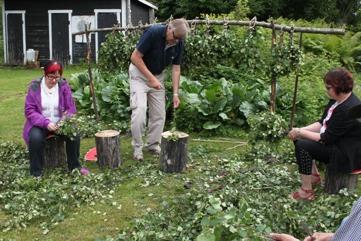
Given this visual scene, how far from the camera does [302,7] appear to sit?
3027 cm

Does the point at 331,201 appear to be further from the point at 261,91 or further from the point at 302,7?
the point at 302,7

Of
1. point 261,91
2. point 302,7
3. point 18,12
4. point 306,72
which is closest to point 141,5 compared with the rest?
point 18,12

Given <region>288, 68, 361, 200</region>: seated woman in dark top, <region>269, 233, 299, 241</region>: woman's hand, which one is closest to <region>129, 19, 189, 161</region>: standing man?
<region>288, 68, 361, 200</region>: seated woman in dark top

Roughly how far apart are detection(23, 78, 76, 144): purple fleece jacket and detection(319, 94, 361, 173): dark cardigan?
2.90 meters

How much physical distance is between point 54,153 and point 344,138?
3285mm

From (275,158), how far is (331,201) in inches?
74.5

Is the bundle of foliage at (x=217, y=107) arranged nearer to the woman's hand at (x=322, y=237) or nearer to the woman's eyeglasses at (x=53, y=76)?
the woman's eyeglasses at (x=53, y=76)

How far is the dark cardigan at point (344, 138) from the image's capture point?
15.5 feet

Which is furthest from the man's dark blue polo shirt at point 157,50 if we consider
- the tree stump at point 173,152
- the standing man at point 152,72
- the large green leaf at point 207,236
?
the large green leaf at point 207,236

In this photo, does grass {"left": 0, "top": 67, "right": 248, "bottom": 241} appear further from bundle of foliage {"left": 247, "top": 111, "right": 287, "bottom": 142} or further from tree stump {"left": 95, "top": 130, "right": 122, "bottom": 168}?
bundle of foliage {"left": 247, "top": 111, "right": 287, "bottom": 142}

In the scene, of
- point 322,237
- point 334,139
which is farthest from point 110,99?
point 322,237

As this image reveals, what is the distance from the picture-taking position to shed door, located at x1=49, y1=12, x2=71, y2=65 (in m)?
20.5

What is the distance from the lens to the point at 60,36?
20578mm

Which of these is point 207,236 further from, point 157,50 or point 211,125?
point 211,125
